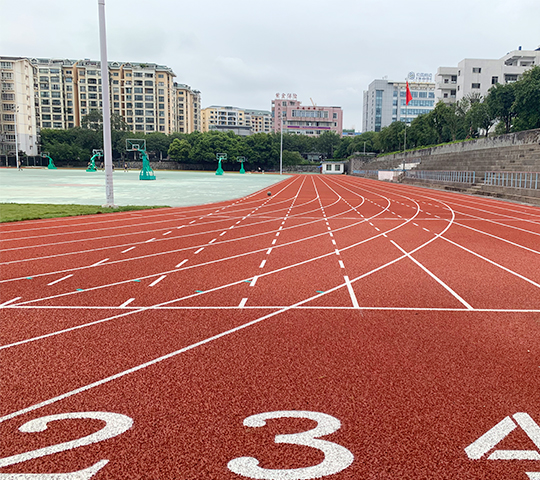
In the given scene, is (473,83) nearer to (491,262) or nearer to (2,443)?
(491,262)

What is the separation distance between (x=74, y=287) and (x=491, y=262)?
25.4 ft

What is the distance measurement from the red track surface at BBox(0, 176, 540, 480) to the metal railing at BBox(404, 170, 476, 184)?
90.8ft

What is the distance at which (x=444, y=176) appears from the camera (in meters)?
40.2

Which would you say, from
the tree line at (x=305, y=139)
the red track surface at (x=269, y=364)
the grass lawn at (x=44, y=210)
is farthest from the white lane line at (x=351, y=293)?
the tree line at (x=305, y=139)

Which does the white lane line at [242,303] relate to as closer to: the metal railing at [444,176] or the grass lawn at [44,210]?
the grass lawn at [44,210]

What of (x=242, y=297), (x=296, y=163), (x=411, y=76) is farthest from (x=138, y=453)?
(x=411, y=76)

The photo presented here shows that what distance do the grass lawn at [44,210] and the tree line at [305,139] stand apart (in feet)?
138

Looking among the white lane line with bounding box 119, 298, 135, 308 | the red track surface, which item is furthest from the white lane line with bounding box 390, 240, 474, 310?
the white lane line with bounding box 119, 298, 135, 308

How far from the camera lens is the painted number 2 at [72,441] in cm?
266

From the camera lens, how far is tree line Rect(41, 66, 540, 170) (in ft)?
159

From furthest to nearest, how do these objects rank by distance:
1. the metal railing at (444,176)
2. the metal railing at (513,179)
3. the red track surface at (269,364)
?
the metal railing at (444,176), the metal railing at (513,179), the red track surface at (269,364)

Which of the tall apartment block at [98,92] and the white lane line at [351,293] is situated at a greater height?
the tall apartment block at [98,92]

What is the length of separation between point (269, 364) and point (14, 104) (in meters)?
106

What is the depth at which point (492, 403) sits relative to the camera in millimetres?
3561
